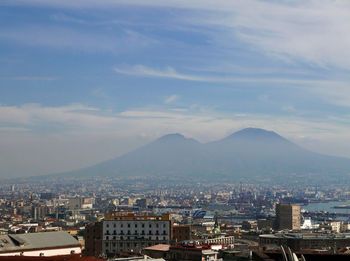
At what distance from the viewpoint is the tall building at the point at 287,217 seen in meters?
158

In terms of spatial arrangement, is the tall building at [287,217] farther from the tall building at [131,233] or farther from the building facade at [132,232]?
the building facade at [132,232]

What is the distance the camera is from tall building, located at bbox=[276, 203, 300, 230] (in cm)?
15775

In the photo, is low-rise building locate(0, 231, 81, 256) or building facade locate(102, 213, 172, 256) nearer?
low-rise building locate(0, 231, 81, 256)

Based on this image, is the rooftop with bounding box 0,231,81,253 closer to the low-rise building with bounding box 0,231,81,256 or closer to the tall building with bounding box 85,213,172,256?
the low-rise building with bounding box 0,231,81,256

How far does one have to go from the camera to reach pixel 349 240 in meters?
92.6

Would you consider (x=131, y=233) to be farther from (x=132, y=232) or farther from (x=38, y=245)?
(x=38, y=245)

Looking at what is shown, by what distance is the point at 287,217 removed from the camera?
159375mm

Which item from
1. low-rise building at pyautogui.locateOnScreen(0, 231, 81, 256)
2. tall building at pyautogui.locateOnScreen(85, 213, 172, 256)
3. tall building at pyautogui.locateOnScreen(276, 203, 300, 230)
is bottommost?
tall building at pyautogui.locateOnScreen(276, 203, 300, 230)

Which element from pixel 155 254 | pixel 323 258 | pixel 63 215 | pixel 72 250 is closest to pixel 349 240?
pixel 155 254

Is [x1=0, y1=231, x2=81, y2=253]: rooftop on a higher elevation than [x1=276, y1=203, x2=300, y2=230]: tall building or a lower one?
higher

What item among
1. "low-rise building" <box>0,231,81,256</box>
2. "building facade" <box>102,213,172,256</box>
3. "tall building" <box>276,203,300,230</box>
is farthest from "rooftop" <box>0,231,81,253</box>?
"tall building" <box>276,203,300,230</box>

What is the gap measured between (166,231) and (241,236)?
48167 mm

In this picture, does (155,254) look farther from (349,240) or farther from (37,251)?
(349,240)

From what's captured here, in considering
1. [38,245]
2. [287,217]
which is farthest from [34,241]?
[287,217]
